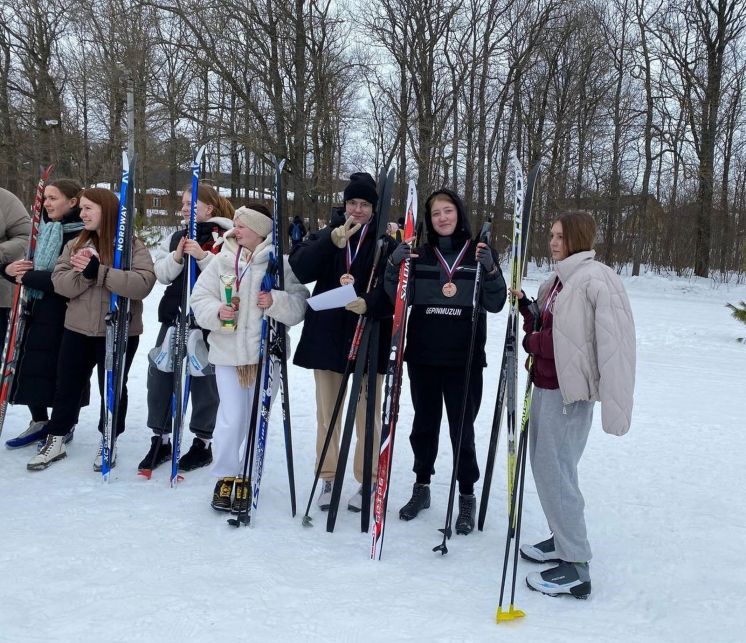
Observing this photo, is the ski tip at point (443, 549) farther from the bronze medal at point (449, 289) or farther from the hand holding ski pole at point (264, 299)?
the hand holding ski pole at point (264, 299)

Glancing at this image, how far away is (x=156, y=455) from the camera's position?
376 centimetres

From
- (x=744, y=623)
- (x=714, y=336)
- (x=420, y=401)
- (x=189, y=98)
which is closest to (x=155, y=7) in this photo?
(x=189, y=98)

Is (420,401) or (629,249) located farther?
(629,249)

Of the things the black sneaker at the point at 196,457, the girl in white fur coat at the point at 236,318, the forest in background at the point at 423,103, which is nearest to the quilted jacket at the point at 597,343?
the girl in white fur coat at the point at 236,318

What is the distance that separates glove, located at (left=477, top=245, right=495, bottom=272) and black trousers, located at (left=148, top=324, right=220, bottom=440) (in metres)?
1.94

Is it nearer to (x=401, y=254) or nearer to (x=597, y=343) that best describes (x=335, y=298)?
(x=401, y=254)

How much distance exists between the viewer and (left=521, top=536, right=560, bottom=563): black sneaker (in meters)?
2.82

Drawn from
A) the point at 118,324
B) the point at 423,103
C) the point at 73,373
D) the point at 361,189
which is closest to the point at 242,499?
the point at 118,324

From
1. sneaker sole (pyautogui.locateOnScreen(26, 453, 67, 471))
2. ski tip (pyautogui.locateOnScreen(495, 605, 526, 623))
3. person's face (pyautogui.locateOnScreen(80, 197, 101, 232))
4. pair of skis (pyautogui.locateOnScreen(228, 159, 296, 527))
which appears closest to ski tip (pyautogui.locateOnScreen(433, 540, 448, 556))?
ski tip (pyautogui.locateOnScreen(495, 605, 526, 623))

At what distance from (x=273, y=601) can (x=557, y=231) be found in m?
1.97

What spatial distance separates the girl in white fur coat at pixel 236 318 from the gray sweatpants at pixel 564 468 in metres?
1.39

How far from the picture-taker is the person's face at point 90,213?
140 inches

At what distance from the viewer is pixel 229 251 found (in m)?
3.26

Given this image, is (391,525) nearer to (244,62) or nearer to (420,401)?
(420,401)
